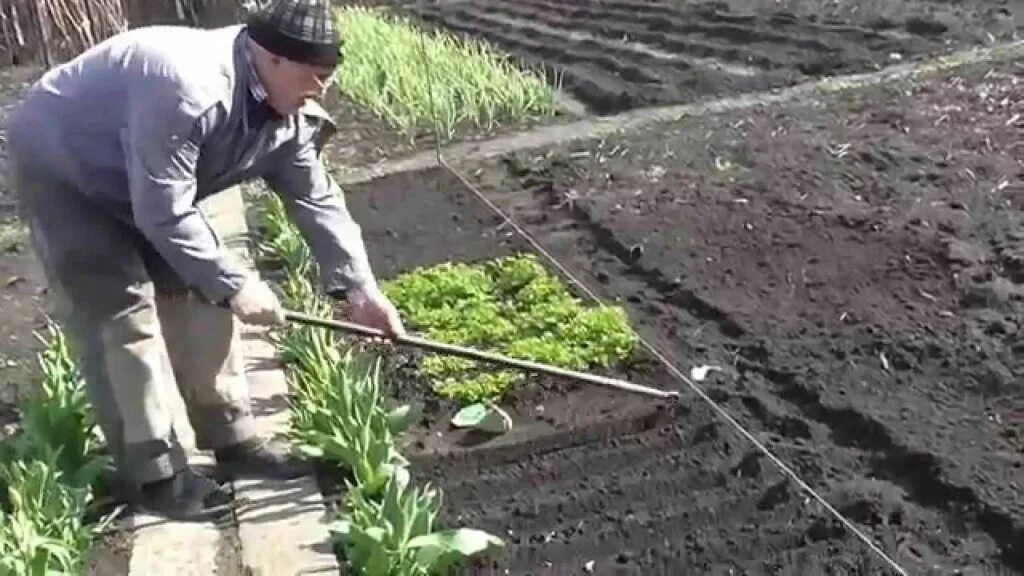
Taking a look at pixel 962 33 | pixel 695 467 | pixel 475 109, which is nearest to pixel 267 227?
pixel 475 109

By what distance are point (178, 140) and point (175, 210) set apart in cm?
16

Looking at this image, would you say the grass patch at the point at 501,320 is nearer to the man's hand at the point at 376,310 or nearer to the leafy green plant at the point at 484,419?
the leafy green plant at the point at 484,419

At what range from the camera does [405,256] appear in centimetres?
619

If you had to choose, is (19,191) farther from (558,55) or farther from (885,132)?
(558,55)

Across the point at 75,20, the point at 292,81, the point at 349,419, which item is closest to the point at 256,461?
the point at 349,419

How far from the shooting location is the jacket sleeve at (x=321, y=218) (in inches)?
163

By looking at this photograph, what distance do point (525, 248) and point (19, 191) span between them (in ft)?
8.11

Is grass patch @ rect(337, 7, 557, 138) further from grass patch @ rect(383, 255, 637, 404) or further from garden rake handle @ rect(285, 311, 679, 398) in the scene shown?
garden rake handle @ rect(285, 311, 679, 398)

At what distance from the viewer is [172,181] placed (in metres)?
3.64

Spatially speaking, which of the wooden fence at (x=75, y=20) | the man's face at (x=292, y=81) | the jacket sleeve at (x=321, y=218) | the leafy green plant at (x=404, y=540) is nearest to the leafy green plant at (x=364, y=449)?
the leafy green plant at (x=404, y=540)

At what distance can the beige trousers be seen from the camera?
13.1 feet

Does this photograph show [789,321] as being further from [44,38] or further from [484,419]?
[44,38]

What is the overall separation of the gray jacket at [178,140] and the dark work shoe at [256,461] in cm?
61

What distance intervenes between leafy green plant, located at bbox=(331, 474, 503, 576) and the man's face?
3.16 feet
